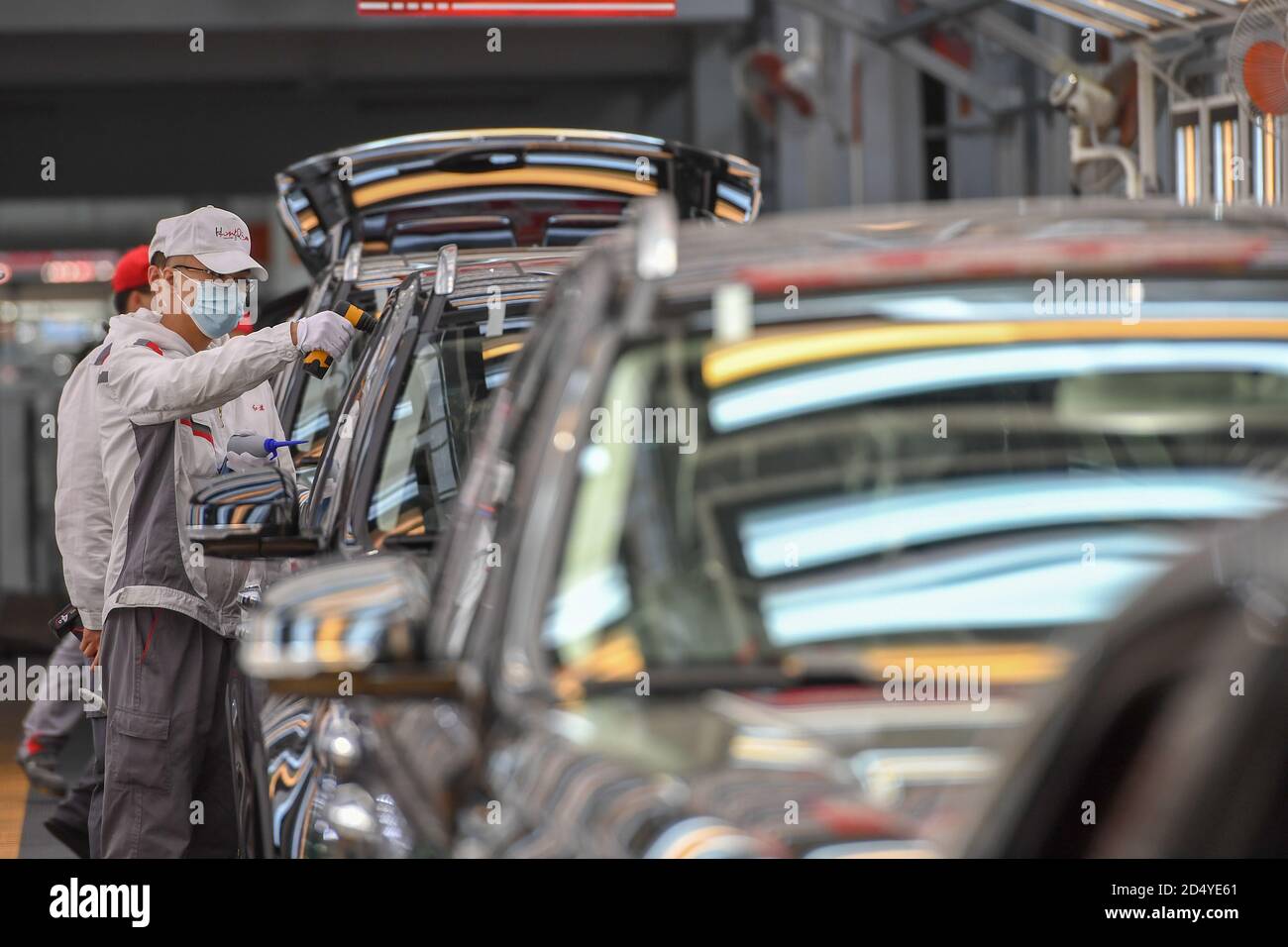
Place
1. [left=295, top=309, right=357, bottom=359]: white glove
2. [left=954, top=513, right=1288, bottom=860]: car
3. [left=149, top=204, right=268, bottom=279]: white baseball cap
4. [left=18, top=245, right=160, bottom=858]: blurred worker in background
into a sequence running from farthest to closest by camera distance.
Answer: [left=18, top=245, right=160, bottom=858]: blurred worker in background < [left=149, top=204, right=268, bottom=279]: white baseball cap < [left=295, top=309, right=357, bottom=359]: white glove < [left=954, top=513, right=1288, bottom=860]: car

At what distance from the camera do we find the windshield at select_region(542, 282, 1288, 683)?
204 centimetres

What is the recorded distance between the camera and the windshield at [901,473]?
204cm

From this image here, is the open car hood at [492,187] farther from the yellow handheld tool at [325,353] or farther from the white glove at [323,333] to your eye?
the white glove at [323,333]

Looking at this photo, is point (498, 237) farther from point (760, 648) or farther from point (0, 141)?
point (0, 141)

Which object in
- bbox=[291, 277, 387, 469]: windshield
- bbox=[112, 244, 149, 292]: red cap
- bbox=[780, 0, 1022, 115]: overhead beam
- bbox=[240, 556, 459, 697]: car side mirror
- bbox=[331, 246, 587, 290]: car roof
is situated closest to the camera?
bbox=[240, 556, 459, 697]: car side mirror

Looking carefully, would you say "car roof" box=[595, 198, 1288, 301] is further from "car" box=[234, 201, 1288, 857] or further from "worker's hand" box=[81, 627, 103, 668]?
"worker's hand" box=[81, 627, 103, 668]

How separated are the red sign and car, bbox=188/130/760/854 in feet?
18.3

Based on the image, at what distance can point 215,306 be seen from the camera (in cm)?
422

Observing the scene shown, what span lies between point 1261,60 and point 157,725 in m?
4.50

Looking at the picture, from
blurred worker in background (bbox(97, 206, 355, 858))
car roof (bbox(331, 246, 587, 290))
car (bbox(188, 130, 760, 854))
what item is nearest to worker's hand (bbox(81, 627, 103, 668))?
blurred worker in background (bbox(97, 206, 355, 858))

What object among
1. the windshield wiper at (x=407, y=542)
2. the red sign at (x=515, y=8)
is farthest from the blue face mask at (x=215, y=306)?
the red sign at (x=515, y=8)

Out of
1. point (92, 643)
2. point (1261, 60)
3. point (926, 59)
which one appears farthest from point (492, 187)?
point (926, 59)

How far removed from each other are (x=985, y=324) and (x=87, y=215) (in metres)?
22.1

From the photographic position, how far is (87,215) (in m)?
23.0
